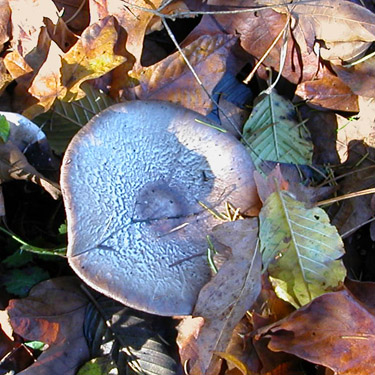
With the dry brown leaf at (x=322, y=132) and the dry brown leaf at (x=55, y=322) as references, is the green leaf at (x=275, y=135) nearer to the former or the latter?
the dry brown leaf at (x=322, y=132)

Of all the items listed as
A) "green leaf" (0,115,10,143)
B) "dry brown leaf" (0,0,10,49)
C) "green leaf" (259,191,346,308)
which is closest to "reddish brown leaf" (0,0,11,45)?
"dry brown leaf" (0,0,10,49)

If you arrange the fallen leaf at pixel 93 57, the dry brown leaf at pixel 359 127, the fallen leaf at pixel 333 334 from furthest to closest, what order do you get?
the dry brown leaf at pixel 359 127 < the fallen leaf at pixel 93 57 < the fallen leaf at pixel 333 334

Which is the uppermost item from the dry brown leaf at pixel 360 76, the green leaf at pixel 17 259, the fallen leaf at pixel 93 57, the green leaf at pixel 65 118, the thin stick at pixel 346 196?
the fallen leaf at pixel 93 57

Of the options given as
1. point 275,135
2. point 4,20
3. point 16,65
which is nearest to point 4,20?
point 4,20

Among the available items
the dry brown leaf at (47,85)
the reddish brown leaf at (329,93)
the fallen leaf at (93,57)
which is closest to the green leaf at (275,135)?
the reddish brown leaf at (329,93)

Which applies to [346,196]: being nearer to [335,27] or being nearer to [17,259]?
[335,27]

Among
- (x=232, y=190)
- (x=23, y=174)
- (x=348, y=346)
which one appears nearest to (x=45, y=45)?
(x=23, y=174)

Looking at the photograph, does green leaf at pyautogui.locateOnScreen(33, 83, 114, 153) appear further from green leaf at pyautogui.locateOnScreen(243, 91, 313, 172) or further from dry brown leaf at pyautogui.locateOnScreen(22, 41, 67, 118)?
green leaf at pyautogui.locateOnScreen(243, 91, 313, 172)

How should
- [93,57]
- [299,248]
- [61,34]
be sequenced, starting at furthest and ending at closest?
[61,34] < [93,57] < [299,248]
